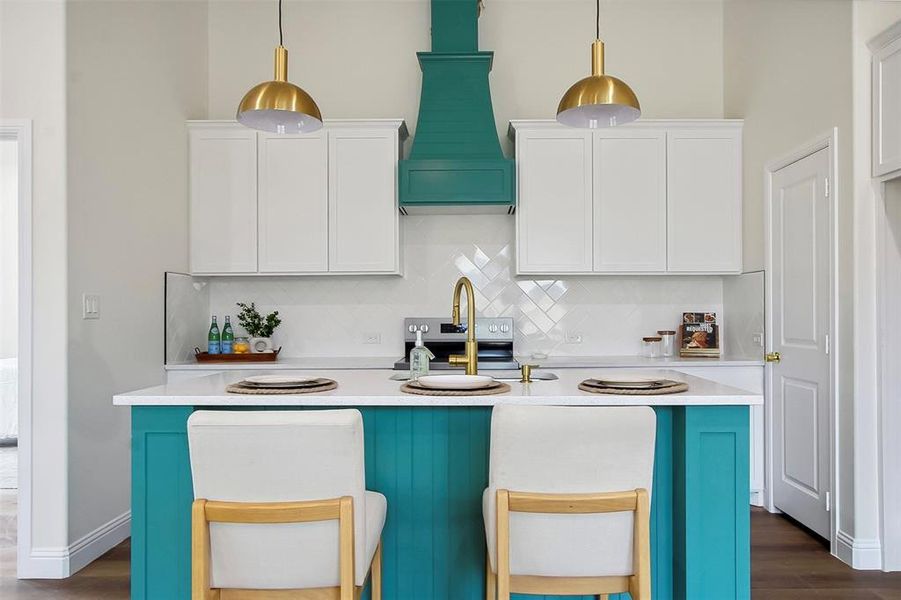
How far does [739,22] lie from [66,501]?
4.68 m

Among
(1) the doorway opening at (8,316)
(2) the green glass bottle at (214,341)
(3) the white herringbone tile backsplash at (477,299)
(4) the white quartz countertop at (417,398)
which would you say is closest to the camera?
(4) the white quartz countertop at (417,398)

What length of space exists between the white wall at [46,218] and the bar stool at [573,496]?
2.17 metres

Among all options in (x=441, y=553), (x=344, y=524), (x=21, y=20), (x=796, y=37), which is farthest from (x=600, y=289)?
(x=21, y=20)

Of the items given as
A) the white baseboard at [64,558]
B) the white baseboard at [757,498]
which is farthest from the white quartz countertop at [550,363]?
the white baseboard at [64,558]

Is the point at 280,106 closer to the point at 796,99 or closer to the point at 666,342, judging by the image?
the point at 796,99

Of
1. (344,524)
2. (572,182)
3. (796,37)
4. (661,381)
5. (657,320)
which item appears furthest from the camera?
(657,320)

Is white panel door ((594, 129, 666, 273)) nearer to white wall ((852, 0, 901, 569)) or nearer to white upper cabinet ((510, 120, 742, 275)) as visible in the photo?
white upper cabinet ((510, 120, 742, 275))

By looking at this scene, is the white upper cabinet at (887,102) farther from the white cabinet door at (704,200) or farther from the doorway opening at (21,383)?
the doorway opening at (21,383)

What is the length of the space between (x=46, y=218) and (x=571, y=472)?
2554mm

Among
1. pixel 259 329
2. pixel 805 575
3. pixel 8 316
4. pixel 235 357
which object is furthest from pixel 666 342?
pixel 8 316

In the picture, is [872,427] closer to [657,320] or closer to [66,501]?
[657,320]

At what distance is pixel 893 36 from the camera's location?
2.68 meters

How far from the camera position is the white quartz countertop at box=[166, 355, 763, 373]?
12.4 feet

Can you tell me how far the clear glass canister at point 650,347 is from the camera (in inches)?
168
